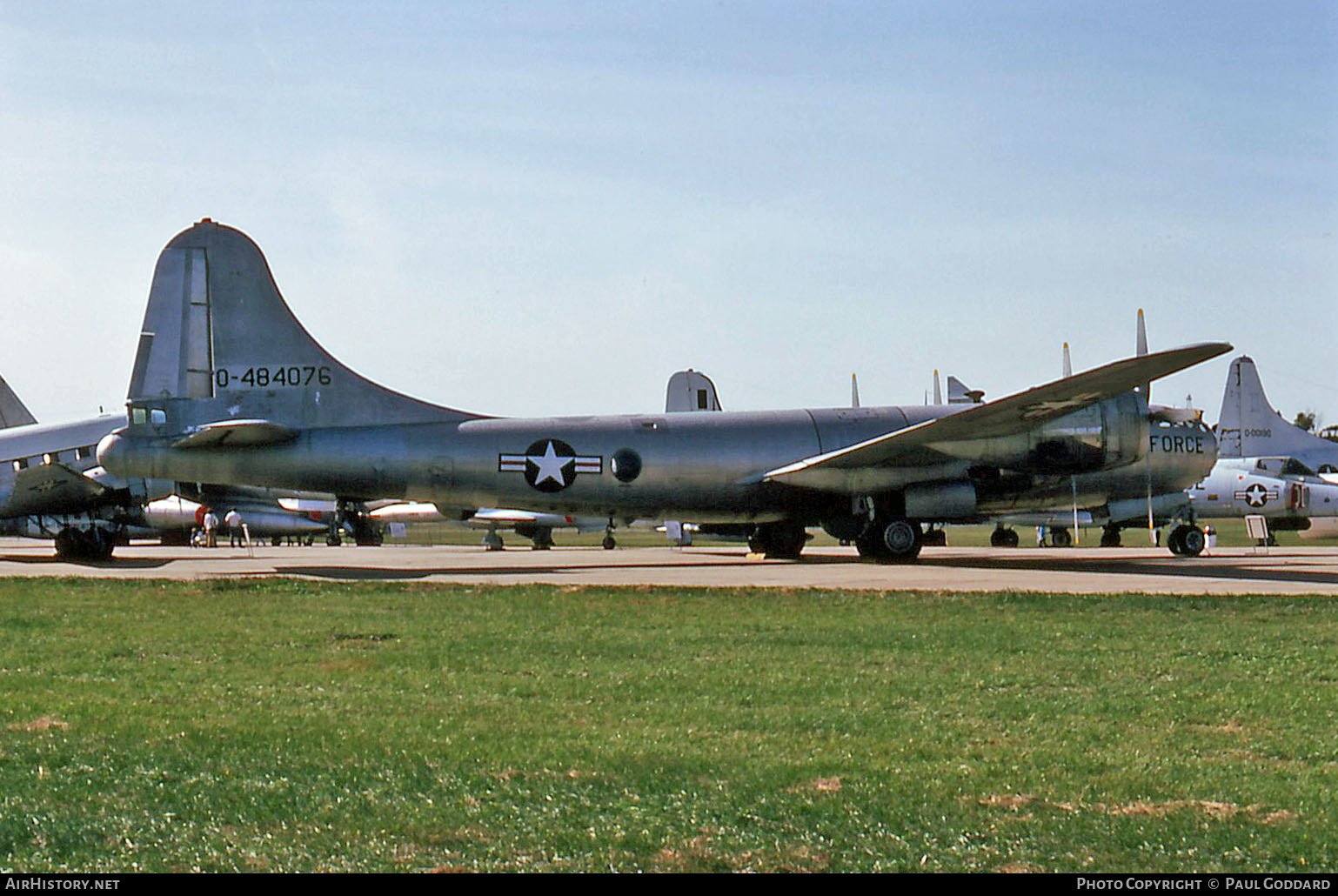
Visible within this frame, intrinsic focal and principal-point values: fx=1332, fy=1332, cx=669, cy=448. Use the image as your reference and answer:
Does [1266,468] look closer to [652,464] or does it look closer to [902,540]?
[902,540]

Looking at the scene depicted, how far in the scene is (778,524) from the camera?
105ft

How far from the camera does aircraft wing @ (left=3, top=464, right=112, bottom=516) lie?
31.2 metres

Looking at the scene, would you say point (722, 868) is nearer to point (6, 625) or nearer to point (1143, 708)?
point (1143, 708)

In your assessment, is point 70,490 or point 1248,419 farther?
point 1248,419

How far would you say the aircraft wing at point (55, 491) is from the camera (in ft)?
103

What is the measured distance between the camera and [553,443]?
27.2 metres

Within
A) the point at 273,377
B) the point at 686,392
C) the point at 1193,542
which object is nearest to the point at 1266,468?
the point at 1193,542

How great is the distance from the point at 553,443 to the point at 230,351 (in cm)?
655

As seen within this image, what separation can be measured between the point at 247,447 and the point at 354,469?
79.4 inches

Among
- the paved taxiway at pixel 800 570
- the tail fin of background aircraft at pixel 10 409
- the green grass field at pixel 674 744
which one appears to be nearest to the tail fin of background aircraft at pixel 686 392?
the paved taxiway at pixel 800 570

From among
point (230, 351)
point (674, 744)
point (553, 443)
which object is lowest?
point (674, 744)

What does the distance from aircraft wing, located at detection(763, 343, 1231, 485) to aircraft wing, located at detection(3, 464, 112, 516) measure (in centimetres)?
1614

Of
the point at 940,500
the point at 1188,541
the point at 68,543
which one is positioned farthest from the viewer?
the point at 68,543

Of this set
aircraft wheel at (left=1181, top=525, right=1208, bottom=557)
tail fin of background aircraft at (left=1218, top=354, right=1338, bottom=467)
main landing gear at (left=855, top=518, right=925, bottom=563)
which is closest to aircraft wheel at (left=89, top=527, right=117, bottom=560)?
main landing gear at (left=855, top=518, right=925, bottom=563)
